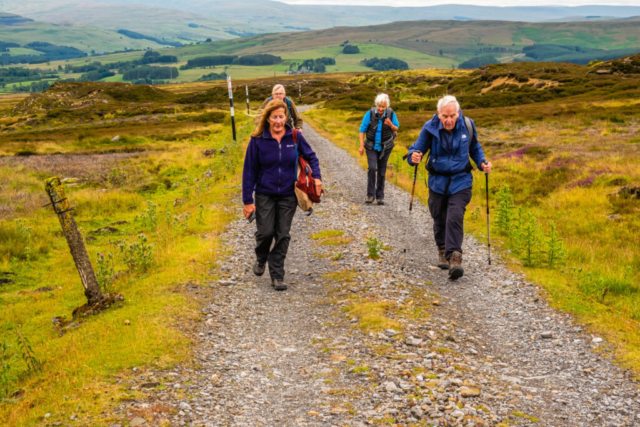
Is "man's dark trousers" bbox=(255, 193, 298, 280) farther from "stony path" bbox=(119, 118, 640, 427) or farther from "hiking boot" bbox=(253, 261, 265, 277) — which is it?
"stony path" bbox=(119, 118, 640, 427)

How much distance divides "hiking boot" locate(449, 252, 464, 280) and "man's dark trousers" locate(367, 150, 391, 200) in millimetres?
5660

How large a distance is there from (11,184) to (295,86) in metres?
89.3

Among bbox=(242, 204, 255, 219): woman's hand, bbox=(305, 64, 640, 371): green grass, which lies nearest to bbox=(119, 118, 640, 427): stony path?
bbox=(305, 64, 640, 371): green grass

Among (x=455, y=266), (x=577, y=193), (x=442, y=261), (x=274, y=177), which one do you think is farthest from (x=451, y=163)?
(x=577, y=193)

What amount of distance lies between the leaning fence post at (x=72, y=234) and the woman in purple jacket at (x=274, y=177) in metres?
2.67

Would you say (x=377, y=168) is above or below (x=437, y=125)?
below

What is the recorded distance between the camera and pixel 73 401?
188 inches

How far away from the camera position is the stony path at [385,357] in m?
4.75

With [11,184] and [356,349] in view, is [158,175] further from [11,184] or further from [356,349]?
[356,349]

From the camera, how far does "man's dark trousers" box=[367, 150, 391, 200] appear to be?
547 inches

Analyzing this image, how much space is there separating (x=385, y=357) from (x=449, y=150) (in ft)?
13.4

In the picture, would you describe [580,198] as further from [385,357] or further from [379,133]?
[385,357]

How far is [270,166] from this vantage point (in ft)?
25.9

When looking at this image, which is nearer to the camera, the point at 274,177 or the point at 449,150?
the point at 274,177
